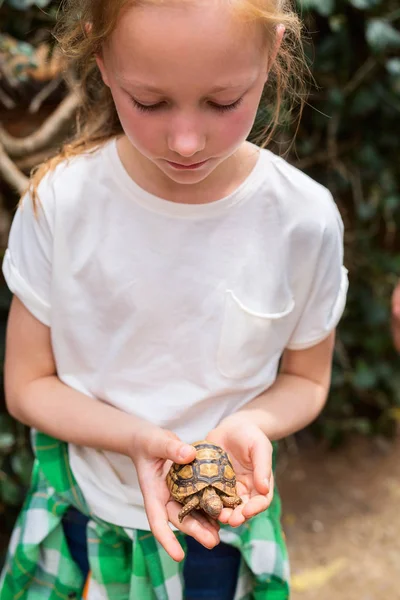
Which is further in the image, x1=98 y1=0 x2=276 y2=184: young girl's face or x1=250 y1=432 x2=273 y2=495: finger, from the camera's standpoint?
x1=250 y1=432 x2=273 y2=495: finger

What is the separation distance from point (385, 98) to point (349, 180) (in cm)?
30

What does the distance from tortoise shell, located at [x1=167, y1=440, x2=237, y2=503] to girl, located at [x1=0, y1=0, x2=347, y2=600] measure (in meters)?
0.03

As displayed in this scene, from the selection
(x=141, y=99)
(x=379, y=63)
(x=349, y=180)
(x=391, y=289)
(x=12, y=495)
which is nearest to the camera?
(x=141, y=99)

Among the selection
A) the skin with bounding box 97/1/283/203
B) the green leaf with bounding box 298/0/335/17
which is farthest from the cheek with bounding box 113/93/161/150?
the green leaf with bounding box 298/0/335/17

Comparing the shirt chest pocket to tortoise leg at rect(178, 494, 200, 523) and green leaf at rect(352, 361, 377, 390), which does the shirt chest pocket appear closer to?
tortoise leg at rect(178, 494, 200, 523)

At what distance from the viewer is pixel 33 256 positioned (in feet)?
3.99

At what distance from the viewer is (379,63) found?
2.30m

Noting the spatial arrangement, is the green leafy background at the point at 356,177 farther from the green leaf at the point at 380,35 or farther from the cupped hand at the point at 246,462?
the cupped hand at the point at 246,462

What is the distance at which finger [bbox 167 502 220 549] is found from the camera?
3.41ft

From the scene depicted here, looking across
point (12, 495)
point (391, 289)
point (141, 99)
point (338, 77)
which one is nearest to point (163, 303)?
point (141, 99)

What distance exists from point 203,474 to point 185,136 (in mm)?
498

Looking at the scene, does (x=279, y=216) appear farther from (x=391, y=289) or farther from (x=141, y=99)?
(x=391, y=289)

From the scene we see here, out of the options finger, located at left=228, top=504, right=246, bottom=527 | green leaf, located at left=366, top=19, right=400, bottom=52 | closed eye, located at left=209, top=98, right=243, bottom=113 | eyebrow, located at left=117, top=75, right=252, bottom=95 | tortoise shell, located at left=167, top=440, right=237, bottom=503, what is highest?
eyebrow, located at left=117, top=75, right=252, bottom=95

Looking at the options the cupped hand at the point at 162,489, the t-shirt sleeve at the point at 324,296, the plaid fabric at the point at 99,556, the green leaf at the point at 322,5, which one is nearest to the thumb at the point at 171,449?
the cupped hand at the point at 162,489
